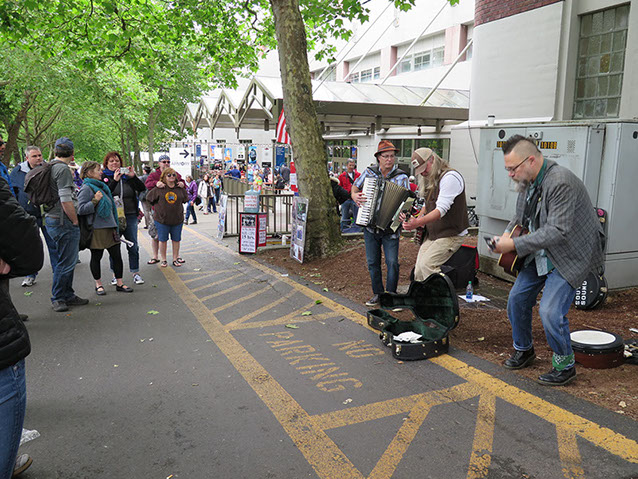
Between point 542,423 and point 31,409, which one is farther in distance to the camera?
point 31,409

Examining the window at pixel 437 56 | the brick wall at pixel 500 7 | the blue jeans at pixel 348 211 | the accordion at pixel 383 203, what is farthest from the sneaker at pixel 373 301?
the window at pixel 437 56

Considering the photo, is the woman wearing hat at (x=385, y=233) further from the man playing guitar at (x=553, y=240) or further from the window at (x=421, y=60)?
the window at (x=421, y=60)

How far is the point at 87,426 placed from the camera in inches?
136

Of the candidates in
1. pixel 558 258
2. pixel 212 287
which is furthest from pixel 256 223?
pixel 558 258

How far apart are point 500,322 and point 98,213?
543 centimetres

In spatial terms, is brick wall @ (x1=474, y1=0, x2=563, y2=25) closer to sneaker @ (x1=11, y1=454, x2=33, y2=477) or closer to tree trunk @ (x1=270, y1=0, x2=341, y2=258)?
tree trunk @ (x1=270, y1=0, x2=341, y2=258)

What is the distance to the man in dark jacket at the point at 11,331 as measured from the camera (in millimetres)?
2133

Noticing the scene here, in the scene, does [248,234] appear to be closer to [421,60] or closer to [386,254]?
[386,254]

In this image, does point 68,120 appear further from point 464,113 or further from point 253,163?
point 464,113

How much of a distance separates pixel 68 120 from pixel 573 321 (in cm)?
3692

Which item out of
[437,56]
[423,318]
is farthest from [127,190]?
[437,56]

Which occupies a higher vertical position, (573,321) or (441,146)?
(441,146)

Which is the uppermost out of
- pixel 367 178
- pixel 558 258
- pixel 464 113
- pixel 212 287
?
pixel 464 113

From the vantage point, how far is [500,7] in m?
11.8
